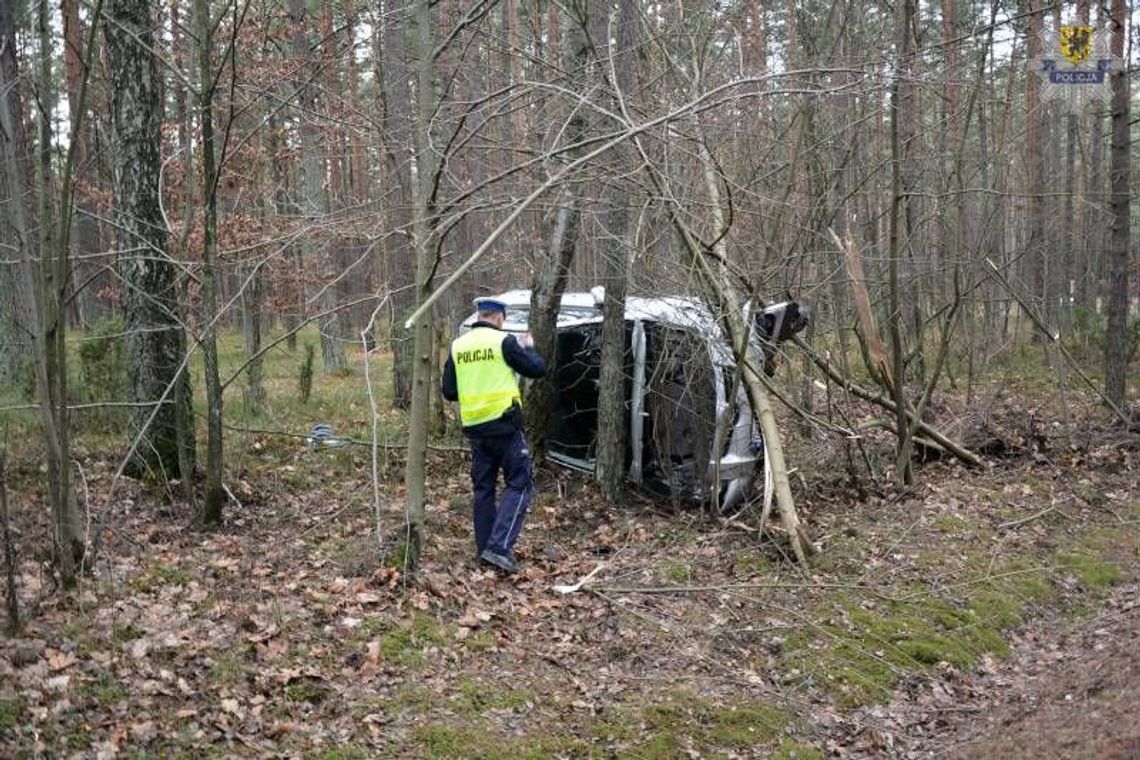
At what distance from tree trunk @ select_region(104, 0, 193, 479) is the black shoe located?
2.65m

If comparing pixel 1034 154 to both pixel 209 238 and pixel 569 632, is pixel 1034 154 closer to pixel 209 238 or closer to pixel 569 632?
pixel 569 632

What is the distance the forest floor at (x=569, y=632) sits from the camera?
4.84 meters

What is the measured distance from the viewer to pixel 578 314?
995cm

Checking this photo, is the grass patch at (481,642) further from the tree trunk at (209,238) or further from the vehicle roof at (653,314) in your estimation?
the vehicle roof at (653,314)

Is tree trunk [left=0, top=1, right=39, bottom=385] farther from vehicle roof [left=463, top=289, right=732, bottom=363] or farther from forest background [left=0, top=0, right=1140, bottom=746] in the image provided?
vehicle roof [left=463, top=289, right=732, bottom=363]

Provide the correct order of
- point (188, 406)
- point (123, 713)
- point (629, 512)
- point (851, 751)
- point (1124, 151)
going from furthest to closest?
point (1124, 151) < point (629, 512) < point (188, 406) < point (851, 751) < point (123, 713)

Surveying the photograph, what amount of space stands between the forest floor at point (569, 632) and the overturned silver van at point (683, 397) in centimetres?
36

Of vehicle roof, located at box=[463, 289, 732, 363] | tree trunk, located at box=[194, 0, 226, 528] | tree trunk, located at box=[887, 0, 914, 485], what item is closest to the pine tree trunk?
vehicle roof, located at box=[463, 289, 732, 363]

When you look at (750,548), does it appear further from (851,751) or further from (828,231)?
(828,231)

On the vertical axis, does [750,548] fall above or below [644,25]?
below

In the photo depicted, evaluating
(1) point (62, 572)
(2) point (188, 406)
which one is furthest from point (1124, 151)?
(1) point (62, 572)

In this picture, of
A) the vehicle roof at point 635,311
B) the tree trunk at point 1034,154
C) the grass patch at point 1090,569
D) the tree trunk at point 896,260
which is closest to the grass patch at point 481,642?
the vehicle roof at point 635,311

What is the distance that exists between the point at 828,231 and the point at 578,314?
2.62 m

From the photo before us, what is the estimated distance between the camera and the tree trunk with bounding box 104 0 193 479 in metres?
7.90
